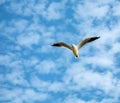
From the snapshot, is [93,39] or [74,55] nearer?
Answer: [74,55]

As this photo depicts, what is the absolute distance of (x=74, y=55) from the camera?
20.3 metres

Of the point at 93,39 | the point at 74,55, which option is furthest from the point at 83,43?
the point at 74,55

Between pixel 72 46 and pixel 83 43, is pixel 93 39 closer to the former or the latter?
pixel 83 43

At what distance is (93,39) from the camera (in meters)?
23.4

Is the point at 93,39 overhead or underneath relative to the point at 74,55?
overhead

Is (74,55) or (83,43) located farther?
(83,43)

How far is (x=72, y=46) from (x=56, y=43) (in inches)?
78.4

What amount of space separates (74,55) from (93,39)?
13.1ft

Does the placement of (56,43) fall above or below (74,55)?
above

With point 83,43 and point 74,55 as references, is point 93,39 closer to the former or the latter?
point 83,43

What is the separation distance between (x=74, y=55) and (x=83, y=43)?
2913 millimetres

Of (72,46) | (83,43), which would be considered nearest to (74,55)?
(72,46)

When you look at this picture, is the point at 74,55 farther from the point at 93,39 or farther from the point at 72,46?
the point at 93,39
